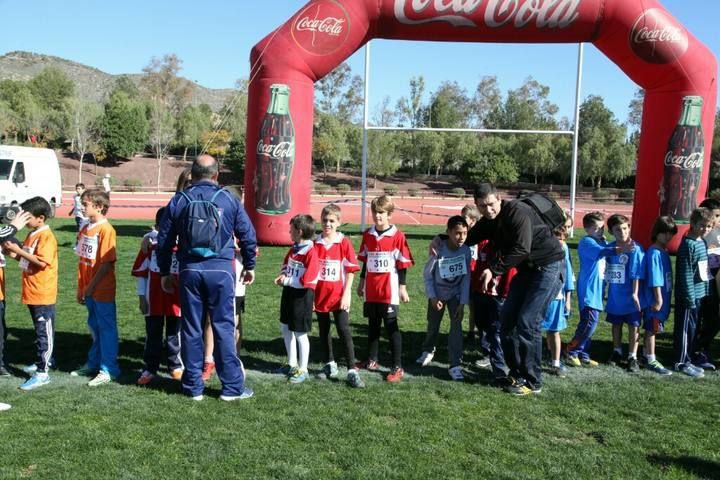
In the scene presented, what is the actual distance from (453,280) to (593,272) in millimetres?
1424

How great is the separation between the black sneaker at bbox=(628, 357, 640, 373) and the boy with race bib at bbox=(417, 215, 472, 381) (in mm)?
1604

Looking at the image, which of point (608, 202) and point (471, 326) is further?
point (608, 202)

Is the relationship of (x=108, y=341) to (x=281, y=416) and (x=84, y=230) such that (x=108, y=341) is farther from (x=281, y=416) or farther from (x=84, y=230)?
(x=281, y=416)

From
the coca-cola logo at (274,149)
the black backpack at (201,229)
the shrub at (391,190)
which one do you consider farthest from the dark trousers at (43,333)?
the shrub at (391,190)

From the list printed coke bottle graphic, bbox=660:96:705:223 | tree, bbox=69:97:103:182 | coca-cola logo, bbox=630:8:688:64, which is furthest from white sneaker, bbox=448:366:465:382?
tree, bbox=69:97:103:182

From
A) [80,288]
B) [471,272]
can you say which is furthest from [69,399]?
[471,272]

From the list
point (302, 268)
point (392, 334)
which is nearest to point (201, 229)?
point (302, 268)

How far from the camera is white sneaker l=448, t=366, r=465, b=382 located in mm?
5215

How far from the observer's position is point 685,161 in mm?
12484

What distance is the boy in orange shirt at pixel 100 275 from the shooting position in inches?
190

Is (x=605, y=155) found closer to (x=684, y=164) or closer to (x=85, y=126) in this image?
(x=684, y=164)

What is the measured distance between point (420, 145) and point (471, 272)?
4426cm

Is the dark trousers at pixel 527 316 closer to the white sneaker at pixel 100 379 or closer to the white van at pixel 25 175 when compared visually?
the white sneaker at pixel 100 379

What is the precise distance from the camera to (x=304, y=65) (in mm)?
12305
